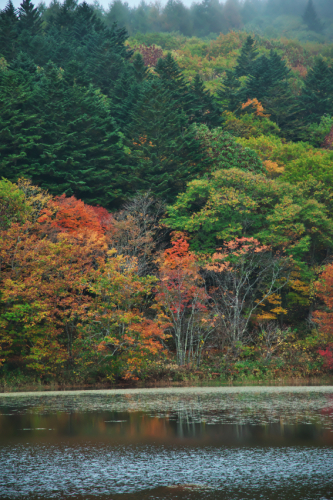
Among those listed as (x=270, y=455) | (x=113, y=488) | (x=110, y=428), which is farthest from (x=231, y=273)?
(x=113, y=488)

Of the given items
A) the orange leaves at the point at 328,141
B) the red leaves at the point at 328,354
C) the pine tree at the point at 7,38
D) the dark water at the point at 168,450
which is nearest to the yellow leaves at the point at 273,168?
the orange leaves at the point at 328,141

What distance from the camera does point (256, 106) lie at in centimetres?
6956

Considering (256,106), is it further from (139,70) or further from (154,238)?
(154,238)

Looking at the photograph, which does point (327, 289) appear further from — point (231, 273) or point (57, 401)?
point (57, 401)

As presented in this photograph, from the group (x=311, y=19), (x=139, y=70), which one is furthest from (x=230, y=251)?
(x=311, y=19)

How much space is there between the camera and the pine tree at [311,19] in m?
151

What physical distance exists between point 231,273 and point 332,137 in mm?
30294

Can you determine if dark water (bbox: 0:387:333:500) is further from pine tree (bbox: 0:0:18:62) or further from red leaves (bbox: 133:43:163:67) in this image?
red leaves (bbox: 133:43:163:67)

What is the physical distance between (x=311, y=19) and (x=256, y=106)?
100 m

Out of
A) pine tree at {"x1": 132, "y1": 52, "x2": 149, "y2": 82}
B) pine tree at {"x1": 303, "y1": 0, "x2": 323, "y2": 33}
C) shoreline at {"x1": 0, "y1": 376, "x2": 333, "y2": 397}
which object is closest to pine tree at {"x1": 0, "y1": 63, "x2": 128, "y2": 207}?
pine tree at {"x1": 132, "y1": 52, "x2": 149, "y2": 82}

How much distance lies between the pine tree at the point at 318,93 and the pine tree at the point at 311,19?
81.2 meters

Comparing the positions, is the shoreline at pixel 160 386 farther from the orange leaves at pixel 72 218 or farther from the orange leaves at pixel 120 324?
the orange leaves at pixel 72 218

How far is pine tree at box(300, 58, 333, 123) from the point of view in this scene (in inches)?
2955

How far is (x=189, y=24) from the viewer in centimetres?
15075
